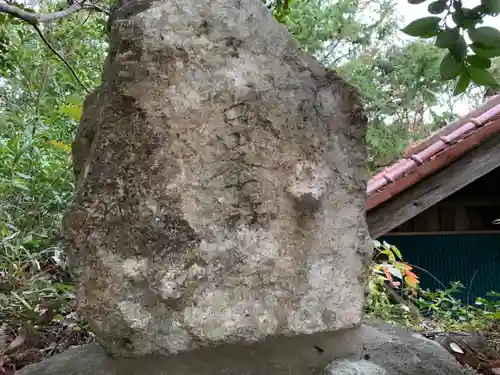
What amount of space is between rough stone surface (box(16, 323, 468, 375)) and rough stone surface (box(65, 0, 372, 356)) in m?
0.03

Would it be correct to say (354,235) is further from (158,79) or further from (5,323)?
(5,323)

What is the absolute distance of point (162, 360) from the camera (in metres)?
1.19

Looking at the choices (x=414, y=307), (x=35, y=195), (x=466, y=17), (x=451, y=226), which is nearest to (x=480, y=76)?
(x=466, y=17)

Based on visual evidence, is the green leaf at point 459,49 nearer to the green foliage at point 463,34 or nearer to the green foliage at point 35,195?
the green foliage at point 463,34

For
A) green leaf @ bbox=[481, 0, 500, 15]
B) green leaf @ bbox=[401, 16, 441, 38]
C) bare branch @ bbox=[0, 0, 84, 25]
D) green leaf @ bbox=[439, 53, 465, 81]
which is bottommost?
green leaf @ bbox=[439, 53, 465, 81]

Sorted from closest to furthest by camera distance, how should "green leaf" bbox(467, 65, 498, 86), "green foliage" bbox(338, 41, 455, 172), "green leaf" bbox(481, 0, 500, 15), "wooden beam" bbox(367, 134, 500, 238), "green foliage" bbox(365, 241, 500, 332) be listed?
"green leaf" bbox(481, 0, 500, 15)
"green leaf" bbox(467, 65, 498, 86)
"green foliage" bbox(365, 241, 500, 332)
"wooden beam" bbox(367, 134, 500, 238)
"green foliage" bbox(338, 41, 455, 172)

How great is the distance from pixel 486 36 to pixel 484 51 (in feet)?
0.14

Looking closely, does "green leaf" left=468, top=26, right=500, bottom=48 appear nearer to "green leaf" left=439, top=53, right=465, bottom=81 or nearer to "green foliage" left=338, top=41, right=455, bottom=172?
"green leaf" left=439, top=53, right=465, bottom=81

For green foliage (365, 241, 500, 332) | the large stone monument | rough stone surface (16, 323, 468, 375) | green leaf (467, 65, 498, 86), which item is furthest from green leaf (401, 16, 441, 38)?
green foliage (365, 241, 500, 332)

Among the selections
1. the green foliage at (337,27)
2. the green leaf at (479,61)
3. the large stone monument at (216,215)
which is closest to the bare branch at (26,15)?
the large stone monument at (216,215)

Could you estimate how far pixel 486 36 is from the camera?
3.83 feet

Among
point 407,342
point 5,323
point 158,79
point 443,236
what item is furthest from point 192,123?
point 443,236

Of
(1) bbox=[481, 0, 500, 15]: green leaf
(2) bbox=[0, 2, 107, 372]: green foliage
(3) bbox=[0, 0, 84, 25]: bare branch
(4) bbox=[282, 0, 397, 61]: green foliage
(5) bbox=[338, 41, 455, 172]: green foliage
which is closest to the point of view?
(1) bbox=[481, 0, 500, 15]: green leaf

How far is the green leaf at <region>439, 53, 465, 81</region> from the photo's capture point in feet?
4.11
